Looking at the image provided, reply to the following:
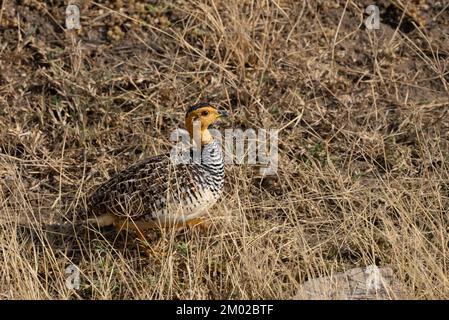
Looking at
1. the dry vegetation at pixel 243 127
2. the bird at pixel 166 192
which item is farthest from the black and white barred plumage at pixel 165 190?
the dry vegetation at pixel 243 127

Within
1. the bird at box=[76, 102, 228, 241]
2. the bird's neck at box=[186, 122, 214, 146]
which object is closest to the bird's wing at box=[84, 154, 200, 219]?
the bird at box=[76, 102, 228, 241]

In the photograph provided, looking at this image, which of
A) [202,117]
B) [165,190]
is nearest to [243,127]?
[202,117]

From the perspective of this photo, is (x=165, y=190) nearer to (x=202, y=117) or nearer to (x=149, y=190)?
(x=149, y=190)

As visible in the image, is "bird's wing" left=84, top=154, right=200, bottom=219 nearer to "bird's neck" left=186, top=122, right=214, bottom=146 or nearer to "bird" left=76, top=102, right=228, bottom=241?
"bird" left=76, top=102, right=228, bottom=241

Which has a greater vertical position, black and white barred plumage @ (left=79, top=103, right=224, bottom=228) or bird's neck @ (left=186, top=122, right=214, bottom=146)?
bird's neck @ (left=186, top=122, right=214, bottom=146)

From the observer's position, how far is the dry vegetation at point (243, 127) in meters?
6.14

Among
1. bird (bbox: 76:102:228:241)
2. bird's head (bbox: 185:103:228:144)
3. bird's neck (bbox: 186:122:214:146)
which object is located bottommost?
bird (bbox: 76:102:228:241)

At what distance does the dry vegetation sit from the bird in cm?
17

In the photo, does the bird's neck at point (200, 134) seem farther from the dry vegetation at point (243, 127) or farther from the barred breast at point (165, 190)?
the dry vegetation at point (243, 127)

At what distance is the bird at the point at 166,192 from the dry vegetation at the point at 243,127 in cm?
17

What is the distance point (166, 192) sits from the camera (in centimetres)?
625

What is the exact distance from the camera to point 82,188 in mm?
7172

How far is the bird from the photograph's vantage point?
624cm

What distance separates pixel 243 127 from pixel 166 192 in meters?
1.59
